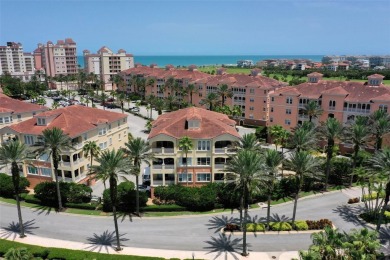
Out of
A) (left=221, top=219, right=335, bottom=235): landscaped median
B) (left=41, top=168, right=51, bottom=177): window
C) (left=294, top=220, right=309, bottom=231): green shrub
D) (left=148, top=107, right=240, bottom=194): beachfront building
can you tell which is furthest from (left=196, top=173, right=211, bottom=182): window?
(left=41, top=168, right=51, bottom=177): window

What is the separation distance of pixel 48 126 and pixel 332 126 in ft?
166

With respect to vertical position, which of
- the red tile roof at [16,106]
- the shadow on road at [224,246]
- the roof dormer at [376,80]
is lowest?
the shadow on road at [224,246]

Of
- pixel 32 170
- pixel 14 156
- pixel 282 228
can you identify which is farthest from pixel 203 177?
pixel 32 170

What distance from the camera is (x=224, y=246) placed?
128 feet

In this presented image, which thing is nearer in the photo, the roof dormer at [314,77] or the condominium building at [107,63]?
the roof dormer at [314,77]

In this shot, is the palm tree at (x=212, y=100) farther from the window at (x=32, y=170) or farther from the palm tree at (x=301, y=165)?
the palm tree at (x=301, y=165)

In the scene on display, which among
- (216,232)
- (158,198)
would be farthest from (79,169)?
(216,232)

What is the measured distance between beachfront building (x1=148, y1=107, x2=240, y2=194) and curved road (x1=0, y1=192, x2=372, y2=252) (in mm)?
9157

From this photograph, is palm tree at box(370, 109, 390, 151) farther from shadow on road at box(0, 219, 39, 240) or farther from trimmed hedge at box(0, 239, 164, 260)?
shadow on road at box(0, 219, 39, 240)

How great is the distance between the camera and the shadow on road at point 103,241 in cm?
3888

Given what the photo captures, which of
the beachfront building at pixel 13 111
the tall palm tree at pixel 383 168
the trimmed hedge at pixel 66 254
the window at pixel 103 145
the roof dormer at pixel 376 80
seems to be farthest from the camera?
the roof dormer at pixel 376 80

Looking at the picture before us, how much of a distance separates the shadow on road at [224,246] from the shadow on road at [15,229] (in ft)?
80.2

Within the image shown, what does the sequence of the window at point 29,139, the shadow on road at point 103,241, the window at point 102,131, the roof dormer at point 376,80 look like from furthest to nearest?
the roof dormer at point 376,80
the window at point 102,131
the window at point 29,139
the shadow on road at point 103,241

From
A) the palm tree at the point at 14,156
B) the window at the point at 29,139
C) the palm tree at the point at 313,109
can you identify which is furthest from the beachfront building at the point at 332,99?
the palm tree at the point at 14,156
